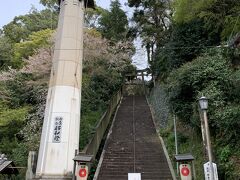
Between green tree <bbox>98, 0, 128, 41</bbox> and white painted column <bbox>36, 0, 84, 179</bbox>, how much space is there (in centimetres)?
1446

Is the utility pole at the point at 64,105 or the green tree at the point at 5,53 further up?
the green tree at the point at 5,53

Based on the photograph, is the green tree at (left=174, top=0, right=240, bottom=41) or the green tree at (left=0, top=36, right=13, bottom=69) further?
the green tree at (left=0, top=36, right=13, bottom=69)

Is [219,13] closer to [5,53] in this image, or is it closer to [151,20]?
[151,20]

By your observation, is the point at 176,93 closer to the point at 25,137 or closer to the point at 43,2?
the point at 25,137

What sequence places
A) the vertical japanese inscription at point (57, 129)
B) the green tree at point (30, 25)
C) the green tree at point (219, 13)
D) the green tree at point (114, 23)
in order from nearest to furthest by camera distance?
the vertical japanese inscription at point (57, 129) < the green tree at point (219, 13) < the green tree at point (114, 23) < the green tree at point (30, 25)

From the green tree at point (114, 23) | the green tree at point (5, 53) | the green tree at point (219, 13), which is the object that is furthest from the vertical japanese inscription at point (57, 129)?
the green tree at point (114, 23)

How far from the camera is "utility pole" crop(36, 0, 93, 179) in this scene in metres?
12.7

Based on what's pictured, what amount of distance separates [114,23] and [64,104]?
1960cm

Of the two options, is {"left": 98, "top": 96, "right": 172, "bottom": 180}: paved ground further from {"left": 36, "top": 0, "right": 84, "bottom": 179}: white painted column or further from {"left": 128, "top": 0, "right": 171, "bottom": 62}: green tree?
{"left": 128, "top": 0, "right": 171, "bottom": 62}: green tree

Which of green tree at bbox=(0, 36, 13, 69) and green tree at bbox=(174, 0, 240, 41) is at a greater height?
green tree at bbox=(0, 36, 13, 69)

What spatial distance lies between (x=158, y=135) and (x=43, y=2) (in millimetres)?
25814

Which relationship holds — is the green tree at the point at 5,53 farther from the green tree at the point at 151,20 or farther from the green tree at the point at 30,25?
the green tree at the point at 151,20

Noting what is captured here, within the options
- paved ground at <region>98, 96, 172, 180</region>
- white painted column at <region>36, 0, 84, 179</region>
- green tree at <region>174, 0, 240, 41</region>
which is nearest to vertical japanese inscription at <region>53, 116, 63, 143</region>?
white painted column at <region>36, 0, 84, 179</region>

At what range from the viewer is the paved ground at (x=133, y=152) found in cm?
1265
